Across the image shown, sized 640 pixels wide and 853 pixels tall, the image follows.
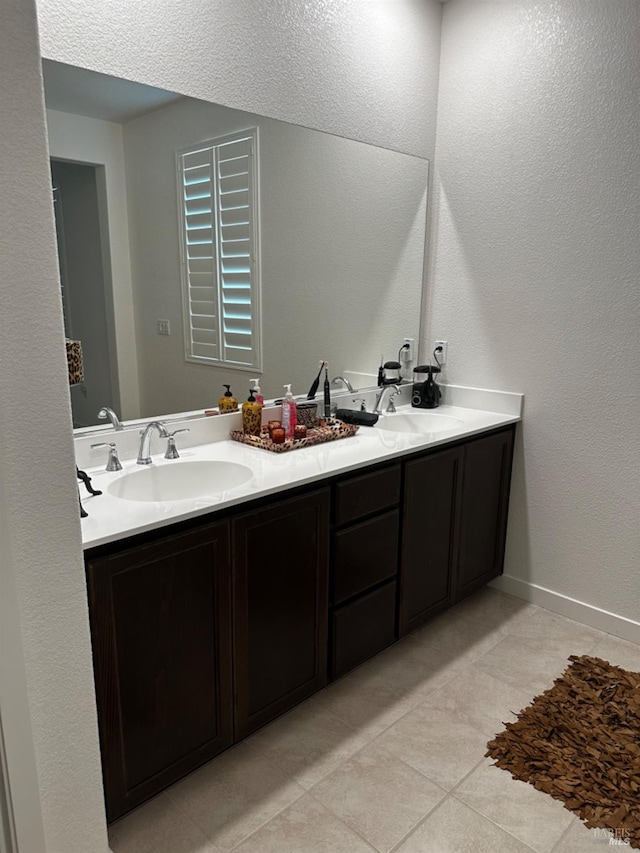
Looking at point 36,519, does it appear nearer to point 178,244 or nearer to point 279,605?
point 279,605

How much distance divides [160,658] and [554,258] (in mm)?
→ 2152

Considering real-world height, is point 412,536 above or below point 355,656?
above

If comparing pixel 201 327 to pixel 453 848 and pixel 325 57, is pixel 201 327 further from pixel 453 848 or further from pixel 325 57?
pixel 453 848

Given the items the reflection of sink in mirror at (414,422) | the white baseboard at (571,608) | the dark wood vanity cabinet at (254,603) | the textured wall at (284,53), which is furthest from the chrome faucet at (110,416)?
the white baseboard at (571,608)

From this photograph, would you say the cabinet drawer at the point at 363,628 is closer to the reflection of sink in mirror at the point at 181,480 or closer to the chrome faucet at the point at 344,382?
the reflection of sink in mirror at the point at 181,480

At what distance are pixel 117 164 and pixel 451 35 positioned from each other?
1.74 metres

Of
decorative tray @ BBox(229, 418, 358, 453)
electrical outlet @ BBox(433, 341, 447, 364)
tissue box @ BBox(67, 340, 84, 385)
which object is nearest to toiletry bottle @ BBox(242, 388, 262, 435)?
decorative tray @ BBox(229, 418, 358, 453)

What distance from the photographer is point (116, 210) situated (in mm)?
1948

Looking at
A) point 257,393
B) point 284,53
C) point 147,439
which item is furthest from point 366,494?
point 284,53

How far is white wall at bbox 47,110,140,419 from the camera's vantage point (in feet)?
5.81

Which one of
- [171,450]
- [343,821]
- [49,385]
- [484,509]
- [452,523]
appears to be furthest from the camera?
[484,509]

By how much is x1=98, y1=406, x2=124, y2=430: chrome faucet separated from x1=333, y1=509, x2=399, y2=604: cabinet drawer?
809mm

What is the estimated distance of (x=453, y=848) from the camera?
1571 mm

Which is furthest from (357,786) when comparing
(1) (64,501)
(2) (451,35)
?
(2) (451,35)
